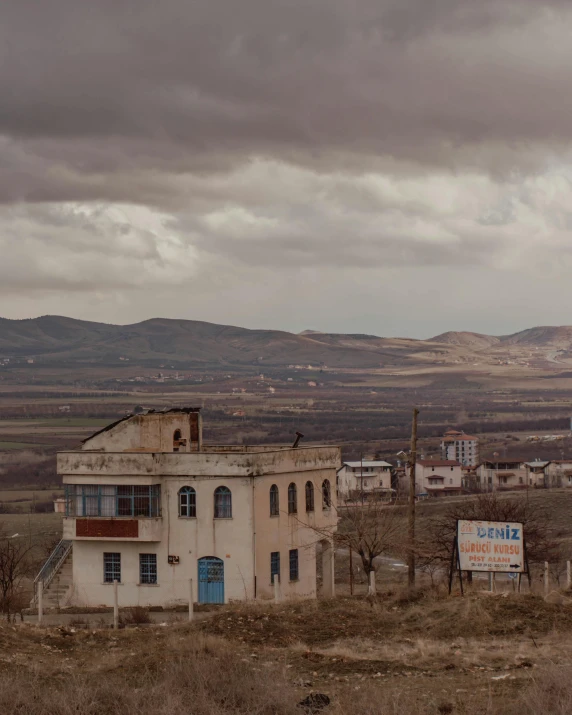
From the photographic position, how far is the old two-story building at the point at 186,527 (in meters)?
44.4

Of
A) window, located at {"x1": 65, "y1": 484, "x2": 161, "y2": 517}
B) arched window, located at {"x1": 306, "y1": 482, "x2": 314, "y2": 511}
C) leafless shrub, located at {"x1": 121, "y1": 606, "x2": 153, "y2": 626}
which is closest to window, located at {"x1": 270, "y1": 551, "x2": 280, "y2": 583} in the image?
arched window, located at {"x1": 306, "y1": 482, "x2": 314, "y2": 511}

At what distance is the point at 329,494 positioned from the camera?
164ft

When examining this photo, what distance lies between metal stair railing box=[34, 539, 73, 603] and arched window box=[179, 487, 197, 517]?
5.83 m

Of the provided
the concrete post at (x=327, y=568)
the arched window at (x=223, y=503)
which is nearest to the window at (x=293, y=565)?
the concrete post at (x=327, y=568)

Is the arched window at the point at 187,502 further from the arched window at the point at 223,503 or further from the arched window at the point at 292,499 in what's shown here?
the arched window at the point at 292,499

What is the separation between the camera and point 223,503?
147 feet

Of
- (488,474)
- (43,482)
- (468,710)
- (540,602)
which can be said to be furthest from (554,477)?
(468,710)

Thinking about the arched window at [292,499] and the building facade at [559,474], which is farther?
the building facade at [559,474]

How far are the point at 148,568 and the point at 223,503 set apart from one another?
397 centimetres

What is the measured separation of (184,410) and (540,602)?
84.6 ft

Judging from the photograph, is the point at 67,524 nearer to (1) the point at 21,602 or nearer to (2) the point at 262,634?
(1) the point at 21,602

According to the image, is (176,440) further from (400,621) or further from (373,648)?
(373,648)

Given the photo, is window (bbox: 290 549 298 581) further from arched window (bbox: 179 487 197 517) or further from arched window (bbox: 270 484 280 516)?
arched window (bbox: 179 487 197 517)

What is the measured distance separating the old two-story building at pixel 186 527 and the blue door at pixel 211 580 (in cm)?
4
